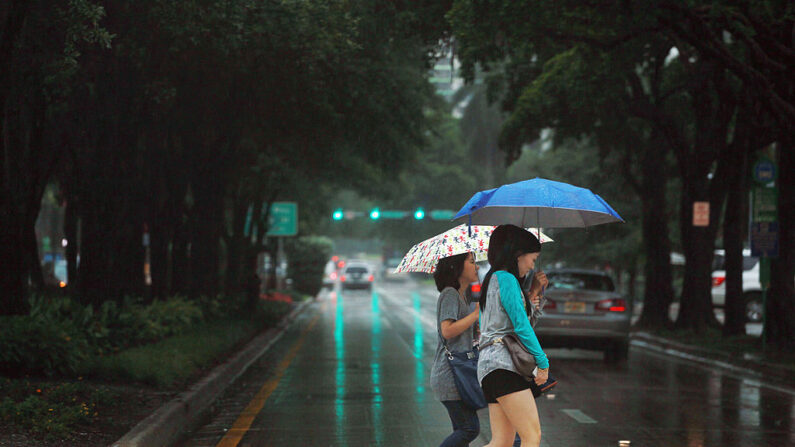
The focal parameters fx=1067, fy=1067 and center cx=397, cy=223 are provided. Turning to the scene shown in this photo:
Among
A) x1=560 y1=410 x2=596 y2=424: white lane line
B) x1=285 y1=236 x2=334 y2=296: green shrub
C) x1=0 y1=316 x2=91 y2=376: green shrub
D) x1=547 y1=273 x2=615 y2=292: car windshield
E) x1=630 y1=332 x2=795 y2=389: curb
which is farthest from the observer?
x1=285 y1=236 x2=334 y2=296: green shrub

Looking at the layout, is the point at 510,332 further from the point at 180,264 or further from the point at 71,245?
the point at 71,245

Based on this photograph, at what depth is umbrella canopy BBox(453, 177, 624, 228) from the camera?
22.1ft

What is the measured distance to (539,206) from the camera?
670 centimetres

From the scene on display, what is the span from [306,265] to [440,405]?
45.5 meters

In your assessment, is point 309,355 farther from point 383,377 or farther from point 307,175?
A: point 307,175

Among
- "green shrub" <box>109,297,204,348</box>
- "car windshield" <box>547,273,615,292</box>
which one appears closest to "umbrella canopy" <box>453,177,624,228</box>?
"green shrub" <box>109,297,204,348</box>

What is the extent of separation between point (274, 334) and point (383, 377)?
10.6 m

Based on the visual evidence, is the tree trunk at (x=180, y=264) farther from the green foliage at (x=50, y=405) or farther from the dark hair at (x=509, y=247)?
the dark hair at (x=509, y=247)

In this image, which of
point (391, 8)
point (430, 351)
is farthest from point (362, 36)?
point (430, 351)

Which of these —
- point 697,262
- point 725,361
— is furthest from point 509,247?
point 697,262

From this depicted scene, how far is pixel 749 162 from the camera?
25.5 meters

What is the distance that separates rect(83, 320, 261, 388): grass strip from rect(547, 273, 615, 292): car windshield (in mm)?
6297

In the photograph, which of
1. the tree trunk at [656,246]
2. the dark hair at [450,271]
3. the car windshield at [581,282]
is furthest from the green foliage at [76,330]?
the tree trunk at [656,246]

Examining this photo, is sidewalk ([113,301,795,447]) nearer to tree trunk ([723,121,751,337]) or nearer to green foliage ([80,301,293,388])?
green foliage ([80,301,293,388])
